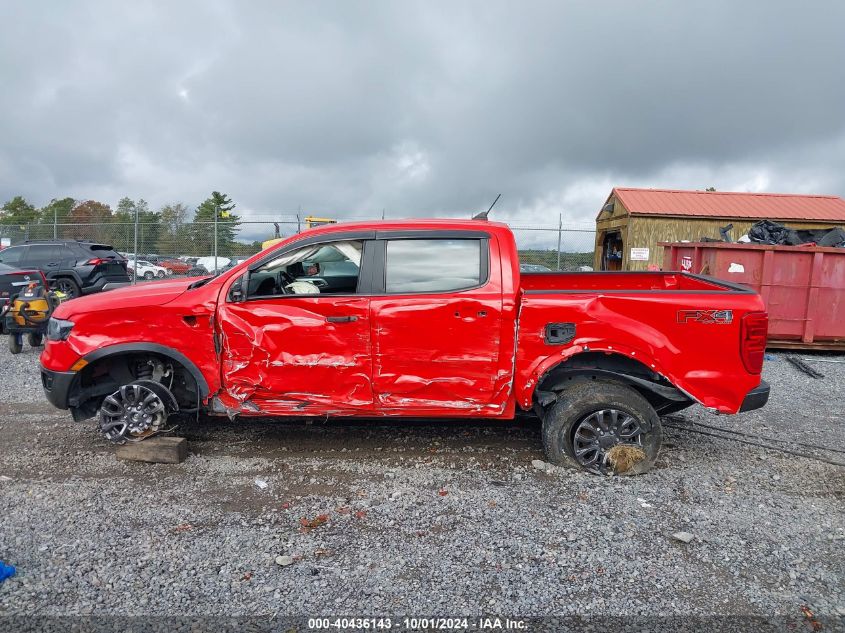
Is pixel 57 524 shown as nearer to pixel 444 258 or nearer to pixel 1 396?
pixel 444 258

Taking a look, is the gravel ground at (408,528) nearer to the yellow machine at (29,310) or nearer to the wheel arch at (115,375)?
the wheel arch at (115,375)

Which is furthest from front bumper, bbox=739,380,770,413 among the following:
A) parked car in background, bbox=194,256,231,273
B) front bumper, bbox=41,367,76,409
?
parked car in background, bbox=194,256,231,273

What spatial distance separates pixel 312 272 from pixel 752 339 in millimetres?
3456

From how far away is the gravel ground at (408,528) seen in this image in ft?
8.85

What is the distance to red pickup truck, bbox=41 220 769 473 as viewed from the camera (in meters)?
3.94

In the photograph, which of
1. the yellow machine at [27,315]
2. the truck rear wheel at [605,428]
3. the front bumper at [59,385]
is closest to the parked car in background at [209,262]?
the yellow machine at [27,315]

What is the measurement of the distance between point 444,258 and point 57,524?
3074mm

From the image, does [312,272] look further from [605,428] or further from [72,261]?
[72,261]

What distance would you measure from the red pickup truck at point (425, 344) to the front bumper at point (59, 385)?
1 cm

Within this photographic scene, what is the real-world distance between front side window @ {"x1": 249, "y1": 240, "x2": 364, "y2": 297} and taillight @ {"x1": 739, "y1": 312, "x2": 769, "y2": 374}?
2838 millimetres

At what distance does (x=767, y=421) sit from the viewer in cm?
555

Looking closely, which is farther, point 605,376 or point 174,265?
point 174,265

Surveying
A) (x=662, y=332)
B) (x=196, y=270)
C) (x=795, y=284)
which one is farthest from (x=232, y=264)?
(x=795, y=284)

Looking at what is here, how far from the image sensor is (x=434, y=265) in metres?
4.11
